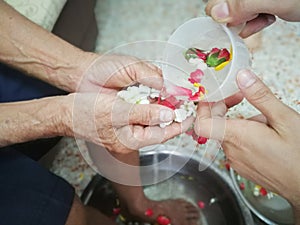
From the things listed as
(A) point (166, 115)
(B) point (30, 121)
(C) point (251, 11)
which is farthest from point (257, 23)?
(B) point (30, 121)

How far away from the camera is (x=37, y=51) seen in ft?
3.50

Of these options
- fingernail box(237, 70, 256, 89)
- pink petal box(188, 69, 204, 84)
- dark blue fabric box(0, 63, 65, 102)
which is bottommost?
dark blue fabric box(0, 63, 65, 102)

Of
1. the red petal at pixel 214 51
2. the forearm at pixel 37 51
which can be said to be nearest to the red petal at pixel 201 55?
the red petal at pixel 214 51

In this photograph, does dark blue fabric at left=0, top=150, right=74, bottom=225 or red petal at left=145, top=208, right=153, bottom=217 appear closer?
dark blue fabric at left=0, top=150, right=74, bottom=225

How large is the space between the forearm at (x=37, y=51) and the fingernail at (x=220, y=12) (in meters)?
0.35

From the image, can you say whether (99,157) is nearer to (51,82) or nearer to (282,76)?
(51,82)

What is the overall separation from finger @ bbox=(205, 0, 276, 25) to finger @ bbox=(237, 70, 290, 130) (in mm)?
140

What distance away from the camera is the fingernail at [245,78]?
77 cm

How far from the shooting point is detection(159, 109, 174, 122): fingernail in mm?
801

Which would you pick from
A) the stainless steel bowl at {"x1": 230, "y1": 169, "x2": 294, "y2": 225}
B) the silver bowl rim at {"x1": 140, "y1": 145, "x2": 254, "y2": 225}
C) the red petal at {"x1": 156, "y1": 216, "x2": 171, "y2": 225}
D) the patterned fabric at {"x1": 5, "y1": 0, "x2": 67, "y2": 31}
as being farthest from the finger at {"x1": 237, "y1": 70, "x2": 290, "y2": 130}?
the patterned fabric at {"x1": 5, "y1": 0, "x2": 67, "y2": 31}

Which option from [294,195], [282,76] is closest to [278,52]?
[282,76]

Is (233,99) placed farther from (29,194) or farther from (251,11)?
(29,194)

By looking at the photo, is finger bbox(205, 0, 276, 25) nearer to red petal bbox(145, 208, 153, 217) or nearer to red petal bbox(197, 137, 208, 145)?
red petal bbox(197, 137, 208, 145)

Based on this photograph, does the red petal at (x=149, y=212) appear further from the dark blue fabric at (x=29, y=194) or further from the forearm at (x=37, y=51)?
the forearm at (x=37, y=51)
